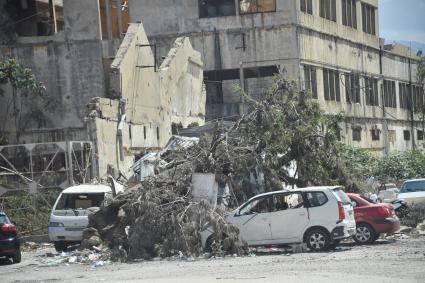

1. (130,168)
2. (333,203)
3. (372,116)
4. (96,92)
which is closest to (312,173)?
(333,203)

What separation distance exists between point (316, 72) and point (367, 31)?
1036 centimetres

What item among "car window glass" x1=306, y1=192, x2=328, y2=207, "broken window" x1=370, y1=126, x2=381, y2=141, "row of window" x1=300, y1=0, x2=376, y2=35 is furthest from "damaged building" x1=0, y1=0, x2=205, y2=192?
"broken window" x1=370, y1=126, x2=381, y2=141

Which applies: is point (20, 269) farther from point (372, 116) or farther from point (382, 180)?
point (372, 116)

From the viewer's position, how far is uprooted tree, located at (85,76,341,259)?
68.2ft

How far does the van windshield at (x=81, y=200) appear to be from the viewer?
24906 mm

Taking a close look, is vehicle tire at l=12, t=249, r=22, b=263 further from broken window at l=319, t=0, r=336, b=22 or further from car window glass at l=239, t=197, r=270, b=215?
broken window at l=319, t=0, r=336, b=22

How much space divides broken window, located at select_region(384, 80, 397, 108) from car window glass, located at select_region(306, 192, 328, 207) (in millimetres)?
40904

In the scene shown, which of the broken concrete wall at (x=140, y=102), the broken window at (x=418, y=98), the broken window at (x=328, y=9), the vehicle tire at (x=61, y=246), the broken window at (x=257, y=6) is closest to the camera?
the vehicle tire at (x=61, y=246)

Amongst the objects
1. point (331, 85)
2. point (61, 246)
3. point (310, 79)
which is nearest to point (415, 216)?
point (61, 246)

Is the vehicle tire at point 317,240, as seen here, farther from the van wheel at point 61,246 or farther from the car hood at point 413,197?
the car hood at point 413,197

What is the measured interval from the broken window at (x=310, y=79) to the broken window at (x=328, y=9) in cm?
440

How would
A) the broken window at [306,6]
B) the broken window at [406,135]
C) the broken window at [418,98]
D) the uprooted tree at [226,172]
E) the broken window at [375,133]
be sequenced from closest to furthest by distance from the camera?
1. the uprooted tree at [226,172]
2. the broken window at [306,6]
3. the broken window at [375,133]
4. the broken window at [406,135]
5. the broken window at [418,98]

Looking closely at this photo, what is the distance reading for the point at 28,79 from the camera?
34781 millimetres

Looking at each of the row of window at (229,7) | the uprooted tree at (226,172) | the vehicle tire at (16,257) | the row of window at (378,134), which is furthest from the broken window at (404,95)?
the vehicle tire at (16,257)
